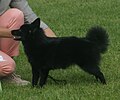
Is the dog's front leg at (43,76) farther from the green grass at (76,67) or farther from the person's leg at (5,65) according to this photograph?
the person's leg at (5,65)

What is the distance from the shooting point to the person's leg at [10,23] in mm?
4816

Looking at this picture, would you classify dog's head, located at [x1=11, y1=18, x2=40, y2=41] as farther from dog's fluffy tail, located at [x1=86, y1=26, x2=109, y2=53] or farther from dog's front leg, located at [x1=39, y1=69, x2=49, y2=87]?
dog's fluffy tail, located at [x1=86, y1=26, x2=109, y2=53]

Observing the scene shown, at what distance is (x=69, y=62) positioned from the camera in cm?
449

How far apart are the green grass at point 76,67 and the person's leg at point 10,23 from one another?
38 centimetres

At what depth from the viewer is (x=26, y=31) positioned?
14.0ft

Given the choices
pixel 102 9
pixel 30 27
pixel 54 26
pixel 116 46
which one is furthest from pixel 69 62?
pixel 102 9

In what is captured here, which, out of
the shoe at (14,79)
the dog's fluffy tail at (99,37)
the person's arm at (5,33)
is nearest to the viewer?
the person's arm at (5,33)

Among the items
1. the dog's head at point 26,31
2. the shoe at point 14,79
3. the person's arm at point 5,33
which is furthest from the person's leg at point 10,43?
the dog's head at point 26,31

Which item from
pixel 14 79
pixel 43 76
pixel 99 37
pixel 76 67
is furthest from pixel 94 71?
pixel 14 79

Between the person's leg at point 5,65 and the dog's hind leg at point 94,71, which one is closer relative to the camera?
the dog's hind leg at point 94,71

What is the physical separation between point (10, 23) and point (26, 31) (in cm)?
63

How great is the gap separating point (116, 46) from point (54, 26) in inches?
79.0

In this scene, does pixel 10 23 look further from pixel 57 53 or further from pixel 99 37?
pixel 99 37

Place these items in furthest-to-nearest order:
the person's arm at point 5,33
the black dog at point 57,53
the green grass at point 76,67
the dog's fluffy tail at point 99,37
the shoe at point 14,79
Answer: the shoe at point 14,79 → the dog's fluffy tail at point 99,37 → the person's arm at point 5,33 → the black dog at point 57,53 → the green grass at point 76,67
